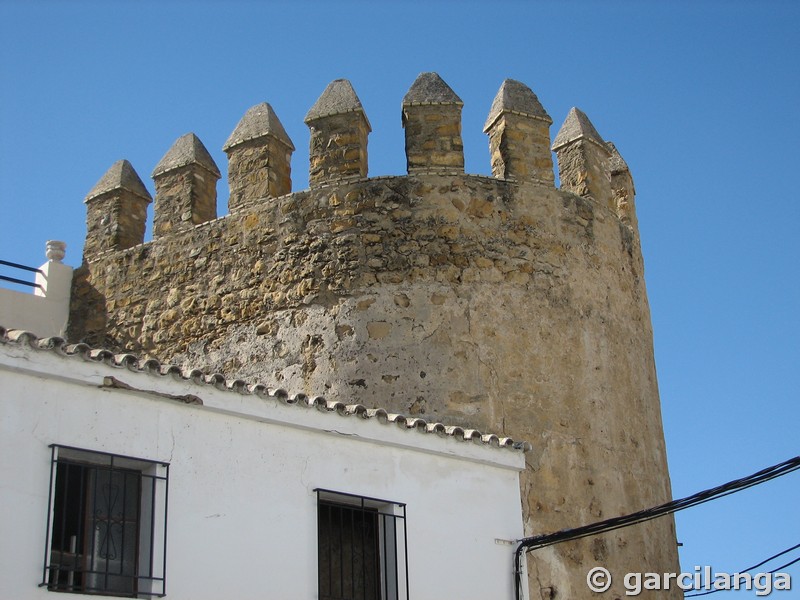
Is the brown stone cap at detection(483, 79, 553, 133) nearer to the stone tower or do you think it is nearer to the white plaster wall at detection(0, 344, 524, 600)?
the stone tower

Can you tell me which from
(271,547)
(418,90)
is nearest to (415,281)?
(418,90)

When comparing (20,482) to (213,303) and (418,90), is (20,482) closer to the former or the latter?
(213,303)

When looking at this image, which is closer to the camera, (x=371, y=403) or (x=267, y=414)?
(x=267, y=414)

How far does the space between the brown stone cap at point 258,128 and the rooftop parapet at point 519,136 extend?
1913 millimetres

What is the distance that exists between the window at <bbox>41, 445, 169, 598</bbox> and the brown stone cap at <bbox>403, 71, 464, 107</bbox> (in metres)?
4.85

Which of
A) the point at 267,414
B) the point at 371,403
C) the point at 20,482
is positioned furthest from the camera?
the point at 371,403

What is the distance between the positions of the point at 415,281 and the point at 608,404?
1.96 m

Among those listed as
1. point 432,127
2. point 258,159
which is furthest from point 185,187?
point 432,127

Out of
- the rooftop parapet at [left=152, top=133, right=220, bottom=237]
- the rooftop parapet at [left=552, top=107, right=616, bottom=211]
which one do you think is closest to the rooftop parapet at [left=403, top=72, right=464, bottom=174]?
the rooftop parapet at [left=552, top=107, right=616, bottom=211]

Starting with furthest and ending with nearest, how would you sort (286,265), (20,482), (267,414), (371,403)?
(286,265) < (371,403) < (267,414) < (20,482)

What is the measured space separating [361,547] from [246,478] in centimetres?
104

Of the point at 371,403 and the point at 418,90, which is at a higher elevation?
the point at 418,90

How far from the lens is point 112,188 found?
1179cm

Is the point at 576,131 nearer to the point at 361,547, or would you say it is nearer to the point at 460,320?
the point at 460,320
